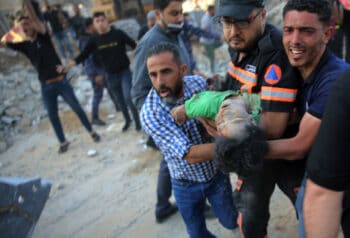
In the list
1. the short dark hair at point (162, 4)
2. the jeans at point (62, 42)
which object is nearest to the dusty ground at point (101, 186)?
the short dark hair at point (162, 4)

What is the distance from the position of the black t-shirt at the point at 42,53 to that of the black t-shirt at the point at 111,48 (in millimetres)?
411

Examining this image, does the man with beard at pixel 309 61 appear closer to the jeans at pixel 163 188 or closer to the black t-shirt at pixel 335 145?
the black t-shirt at pixel 335 145

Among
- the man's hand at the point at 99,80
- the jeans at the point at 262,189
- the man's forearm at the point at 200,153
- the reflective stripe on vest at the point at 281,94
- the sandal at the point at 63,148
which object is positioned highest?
the reflective stripe on vest at the point at 281,94

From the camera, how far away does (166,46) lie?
2.00 metres

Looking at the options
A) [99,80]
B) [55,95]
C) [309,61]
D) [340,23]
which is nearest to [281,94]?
[309,61]

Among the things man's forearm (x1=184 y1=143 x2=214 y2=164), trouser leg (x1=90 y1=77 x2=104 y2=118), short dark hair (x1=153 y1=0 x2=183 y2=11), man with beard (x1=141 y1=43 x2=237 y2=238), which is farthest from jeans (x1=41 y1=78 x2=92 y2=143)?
man's forearm (x1=184 y1=143 x2=214 y2=164)

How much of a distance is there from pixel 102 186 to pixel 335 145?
141 inches

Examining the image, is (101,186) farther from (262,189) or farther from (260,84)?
(260,84)

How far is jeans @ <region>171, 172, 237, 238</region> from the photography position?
213 cm

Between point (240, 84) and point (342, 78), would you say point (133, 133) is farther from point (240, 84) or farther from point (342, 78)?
point (342, 78)

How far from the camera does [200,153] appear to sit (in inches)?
68.2

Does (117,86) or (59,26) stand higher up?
(59,26)

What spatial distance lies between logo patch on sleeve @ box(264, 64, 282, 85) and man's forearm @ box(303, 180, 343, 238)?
0.60 m

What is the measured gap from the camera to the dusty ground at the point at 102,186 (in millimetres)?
3129
